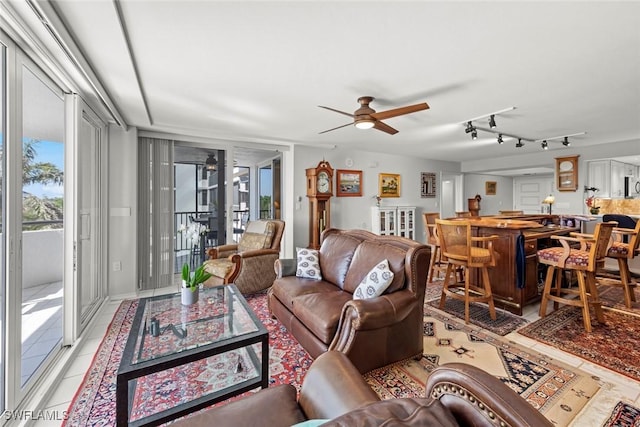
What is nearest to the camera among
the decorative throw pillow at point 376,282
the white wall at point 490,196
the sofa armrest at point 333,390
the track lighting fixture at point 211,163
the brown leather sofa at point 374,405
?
the brown leather sofa at point 374,405

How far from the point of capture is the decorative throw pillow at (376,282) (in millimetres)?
2018

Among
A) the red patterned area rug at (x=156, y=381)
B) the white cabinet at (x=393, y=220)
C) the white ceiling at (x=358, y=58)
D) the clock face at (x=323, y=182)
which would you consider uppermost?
the white ceiling at (x=358, y=58)

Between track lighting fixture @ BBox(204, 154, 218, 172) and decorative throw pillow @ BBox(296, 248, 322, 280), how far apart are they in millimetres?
2381

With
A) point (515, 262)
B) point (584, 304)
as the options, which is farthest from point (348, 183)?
point (584, 304)

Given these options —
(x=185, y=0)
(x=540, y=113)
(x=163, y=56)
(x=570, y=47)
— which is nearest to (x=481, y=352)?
(x=570, y=47)

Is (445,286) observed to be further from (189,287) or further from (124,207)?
(124,207)

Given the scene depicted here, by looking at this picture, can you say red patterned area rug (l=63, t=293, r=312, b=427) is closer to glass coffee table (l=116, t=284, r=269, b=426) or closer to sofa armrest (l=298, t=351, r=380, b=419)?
glass coffee table (l=116, t=284, r=269, b=426)

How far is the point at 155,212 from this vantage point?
12.6 ft

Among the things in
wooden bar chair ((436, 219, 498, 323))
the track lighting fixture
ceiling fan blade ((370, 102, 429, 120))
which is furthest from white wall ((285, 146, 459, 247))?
wooden bar chair ((436, 219, 498, 323))

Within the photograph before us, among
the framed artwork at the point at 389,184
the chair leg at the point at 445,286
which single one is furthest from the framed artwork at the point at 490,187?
the chair leg at the point at 445,286

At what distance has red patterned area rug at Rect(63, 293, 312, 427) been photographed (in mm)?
1662

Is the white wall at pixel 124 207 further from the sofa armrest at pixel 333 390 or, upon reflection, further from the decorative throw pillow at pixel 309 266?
the sofa armrest at pixel 333 390

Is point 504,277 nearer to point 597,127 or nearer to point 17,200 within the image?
point 597,127

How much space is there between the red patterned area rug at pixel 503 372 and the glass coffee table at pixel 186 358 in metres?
0.86
